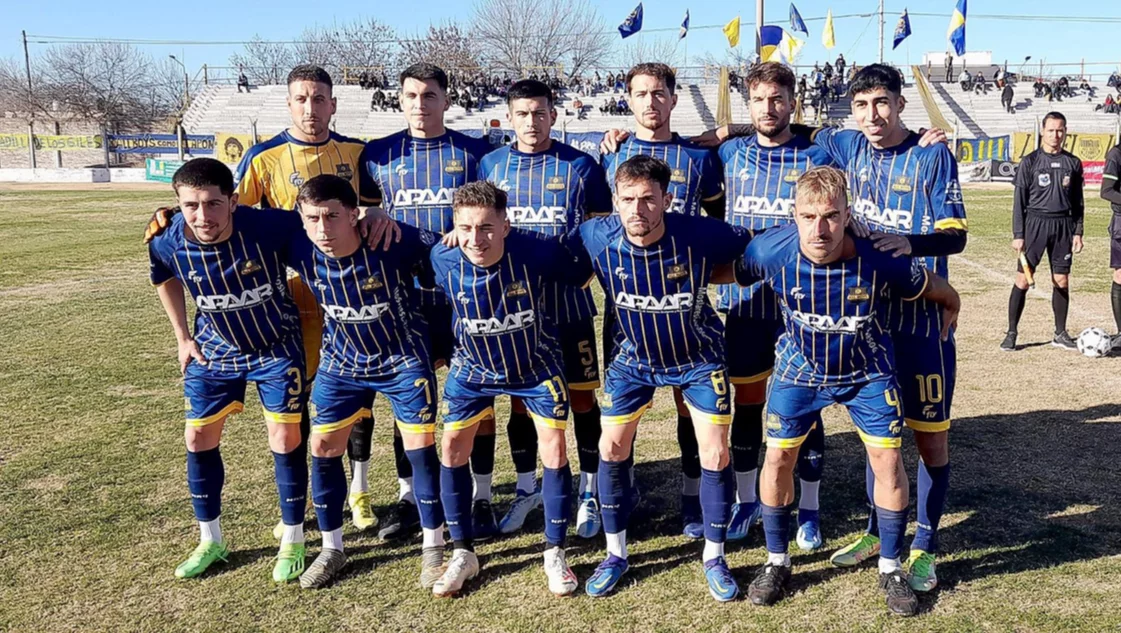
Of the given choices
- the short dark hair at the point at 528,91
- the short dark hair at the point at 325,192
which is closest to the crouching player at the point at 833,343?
the short dark hair at the point at 528,91

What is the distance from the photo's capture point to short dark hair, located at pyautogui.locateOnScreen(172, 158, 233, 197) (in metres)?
3.88

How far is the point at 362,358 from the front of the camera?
13.3 ft

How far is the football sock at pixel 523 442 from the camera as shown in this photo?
4.93 m

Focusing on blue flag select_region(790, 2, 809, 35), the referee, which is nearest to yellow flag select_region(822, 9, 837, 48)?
blue flag select_region(790, 2, 809, 35)

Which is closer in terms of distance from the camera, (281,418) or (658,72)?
(281,418)

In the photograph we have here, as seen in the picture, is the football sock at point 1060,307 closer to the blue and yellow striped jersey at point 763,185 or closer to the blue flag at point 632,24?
the blue and yellow striped jersey at point 763,185

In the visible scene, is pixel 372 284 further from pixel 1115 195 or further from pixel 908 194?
pixel 1115 195

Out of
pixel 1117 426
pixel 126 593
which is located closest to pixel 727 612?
pixel 126 593

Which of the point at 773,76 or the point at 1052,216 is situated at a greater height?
the point at 773,76

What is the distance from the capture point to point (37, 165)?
1713 inches

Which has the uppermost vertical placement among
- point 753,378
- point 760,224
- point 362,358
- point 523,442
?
point 760,224

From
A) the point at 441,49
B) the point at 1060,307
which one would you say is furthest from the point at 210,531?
the point at 441,49

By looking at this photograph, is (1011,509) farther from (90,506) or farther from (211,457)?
(90,506)

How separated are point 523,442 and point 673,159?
174 cm
